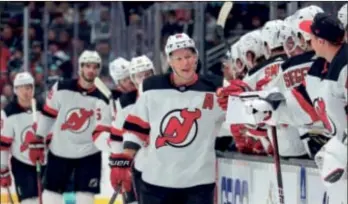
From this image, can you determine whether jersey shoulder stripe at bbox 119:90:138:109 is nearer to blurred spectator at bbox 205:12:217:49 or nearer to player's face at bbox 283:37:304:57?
player's face at bbox 283:37:304:57

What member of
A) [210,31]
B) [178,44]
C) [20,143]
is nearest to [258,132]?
[178,44]

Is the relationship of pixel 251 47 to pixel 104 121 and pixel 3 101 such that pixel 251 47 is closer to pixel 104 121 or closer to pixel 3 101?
pixel 104 121

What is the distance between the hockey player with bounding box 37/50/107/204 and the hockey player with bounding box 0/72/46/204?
252mm

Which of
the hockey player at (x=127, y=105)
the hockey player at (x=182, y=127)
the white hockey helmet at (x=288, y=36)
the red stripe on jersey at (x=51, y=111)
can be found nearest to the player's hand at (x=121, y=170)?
the hockey player at (x=127, y=105)

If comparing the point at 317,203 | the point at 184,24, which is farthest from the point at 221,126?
the point at 184,24

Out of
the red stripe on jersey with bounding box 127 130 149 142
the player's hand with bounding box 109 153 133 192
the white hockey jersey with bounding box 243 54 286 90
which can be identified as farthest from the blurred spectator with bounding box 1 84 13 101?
the white hockey jersey with bounding box 243 54 286 90

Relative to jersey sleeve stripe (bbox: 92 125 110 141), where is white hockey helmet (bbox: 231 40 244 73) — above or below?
above

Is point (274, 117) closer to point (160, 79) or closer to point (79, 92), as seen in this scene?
point (160, 79)

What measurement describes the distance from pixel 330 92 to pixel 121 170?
2293mm

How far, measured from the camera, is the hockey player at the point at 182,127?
6.12 m

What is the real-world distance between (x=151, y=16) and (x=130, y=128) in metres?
4.85

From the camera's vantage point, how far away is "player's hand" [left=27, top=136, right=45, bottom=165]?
8664 millimetres

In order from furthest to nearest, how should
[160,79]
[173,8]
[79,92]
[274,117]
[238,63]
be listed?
[173,8]
[79,92]
[238,63]
[160,79]
[274,117]

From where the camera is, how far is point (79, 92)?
8578mm
